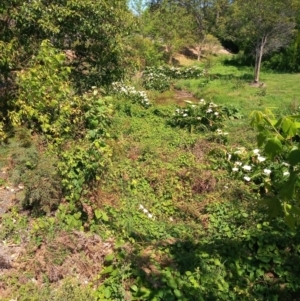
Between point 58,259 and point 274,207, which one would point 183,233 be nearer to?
point 58,259

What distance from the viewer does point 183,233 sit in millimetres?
4203

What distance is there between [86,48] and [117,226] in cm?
440

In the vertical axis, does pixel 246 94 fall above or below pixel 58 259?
above

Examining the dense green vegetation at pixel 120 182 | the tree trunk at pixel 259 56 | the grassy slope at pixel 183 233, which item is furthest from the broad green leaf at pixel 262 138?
the tree trunk at pixel 259 56

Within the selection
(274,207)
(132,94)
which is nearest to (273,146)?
(274,207)

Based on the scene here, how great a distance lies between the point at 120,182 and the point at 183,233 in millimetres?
1407

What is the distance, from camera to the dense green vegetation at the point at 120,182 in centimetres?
322

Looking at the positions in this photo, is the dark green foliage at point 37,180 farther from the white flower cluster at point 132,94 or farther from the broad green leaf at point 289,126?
the white flower cluster at point 132,94

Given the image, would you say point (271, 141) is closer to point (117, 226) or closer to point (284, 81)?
point (117, 226)

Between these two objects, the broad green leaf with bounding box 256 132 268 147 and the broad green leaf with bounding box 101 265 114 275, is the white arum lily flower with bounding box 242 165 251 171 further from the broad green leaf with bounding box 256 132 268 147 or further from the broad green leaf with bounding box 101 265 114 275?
the broad green leaf with bounding box 256 132 268 147

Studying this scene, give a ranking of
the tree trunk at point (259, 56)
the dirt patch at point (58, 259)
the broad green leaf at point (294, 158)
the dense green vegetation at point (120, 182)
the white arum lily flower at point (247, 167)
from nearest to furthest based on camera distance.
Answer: the broad green leaf at point (294, 158), the dense green vegetation at point (120, 182), the dirt patch at point (58, 259), the white arum lily flower at point (247, 167), the tree trunk at point (259, 56)

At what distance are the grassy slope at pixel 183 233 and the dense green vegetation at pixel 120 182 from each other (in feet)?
0.05

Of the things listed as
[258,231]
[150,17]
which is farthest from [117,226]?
[150,17]

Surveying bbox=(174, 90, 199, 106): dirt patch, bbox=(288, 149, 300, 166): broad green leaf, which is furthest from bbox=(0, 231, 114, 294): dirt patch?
bbox=(174, 90, 199, 106): dirt patch
